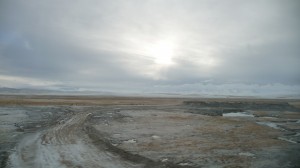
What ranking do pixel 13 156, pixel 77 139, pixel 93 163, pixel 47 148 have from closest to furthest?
pixel 93 163 → pixel 13 156 → pixel 47 148 → pixel 77 139

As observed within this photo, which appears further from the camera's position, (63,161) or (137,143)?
(137,143)

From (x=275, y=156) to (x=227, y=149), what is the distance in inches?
127

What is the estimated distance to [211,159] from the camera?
1592 cm

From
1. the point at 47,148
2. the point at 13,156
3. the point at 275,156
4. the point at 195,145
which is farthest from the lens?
the point at 195,145

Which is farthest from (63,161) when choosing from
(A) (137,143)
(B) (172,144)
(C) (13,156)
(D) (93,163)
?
(B) (172,144)

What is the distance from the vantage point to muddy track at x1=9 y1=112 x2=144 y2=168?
1438cm

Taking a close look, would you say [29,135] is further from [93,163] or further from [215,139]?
[215,139]

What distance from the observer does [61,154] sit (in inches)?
651

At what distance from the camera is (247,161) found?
1548 centimetres

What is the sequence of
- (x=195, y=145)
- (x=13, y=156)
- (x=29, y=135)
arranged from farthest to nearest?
(x=29, y=135) → (x=195, y=145) → (x=13, y=156)

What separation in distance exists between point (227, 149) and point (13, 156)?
1476cm

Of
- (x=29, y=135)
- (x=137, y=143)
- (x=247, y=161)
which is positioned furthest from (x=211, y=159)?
(x=29, y=135)

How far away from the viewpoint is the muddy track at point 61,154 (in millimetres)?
14383

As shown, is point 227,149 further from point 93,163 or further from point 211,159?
point 93,163
